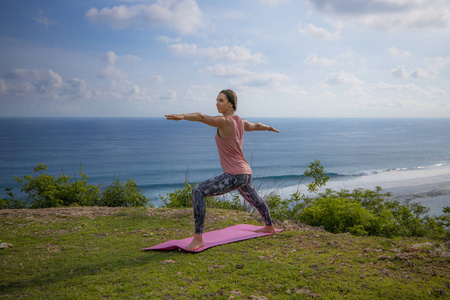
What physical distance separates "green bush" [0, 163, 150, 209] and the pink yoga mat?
4043 millimetres

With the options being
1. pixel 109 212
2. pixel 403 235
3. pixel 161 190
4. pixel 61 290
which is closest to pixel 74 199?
pixel 109 212

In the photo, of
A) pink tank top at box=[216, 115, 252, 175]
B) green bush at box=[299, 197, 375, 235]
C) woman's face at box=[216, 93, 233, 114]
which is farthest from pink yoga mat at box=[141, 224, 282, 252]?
woman's face at box=[216, 93, 233, 114]

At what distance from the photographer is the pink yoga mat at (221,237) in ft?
18.0

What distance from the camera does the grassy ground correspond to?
3943mm

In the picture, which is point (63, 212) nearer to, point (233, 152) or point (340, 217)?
point (233, 152)

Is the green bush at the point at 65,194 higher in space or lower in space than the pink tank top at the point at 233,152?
lower

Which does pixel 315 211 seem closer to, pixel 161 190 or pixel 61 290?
pixel 61 290

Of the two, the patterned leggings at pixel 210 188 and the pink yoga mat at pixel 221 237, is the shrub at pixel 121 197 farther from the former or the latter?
the patterned leggings at pixel 210 188

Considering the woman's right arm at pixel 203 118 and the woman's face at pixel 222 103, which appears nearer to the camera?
the woman's right arm at pixel 203 118

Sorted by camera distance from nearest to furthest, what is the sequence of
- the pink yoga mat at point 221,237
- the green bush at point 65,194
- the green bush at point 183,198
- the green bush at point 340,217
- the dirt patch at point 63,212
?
1. the pink yoga mat at point 221,237
2. the green bush at point 340,217
3. the dirt patch at point 63,212
4. the green bush at point 65,194
5. the green bush at point 183,198

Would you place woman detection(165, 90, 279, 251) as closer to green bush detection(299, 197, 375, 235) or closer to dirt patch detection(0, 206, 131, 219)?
green bush detection(299, 197, 375, 235)

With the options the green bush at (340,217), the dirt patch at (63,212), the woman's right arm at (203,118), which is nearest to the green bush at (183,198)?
the dirt patch at (63,212)

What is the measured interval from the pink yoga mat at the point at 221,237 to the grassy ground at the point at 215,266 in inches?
5.0

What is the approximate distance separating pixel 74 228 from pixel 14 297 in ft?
9.92
